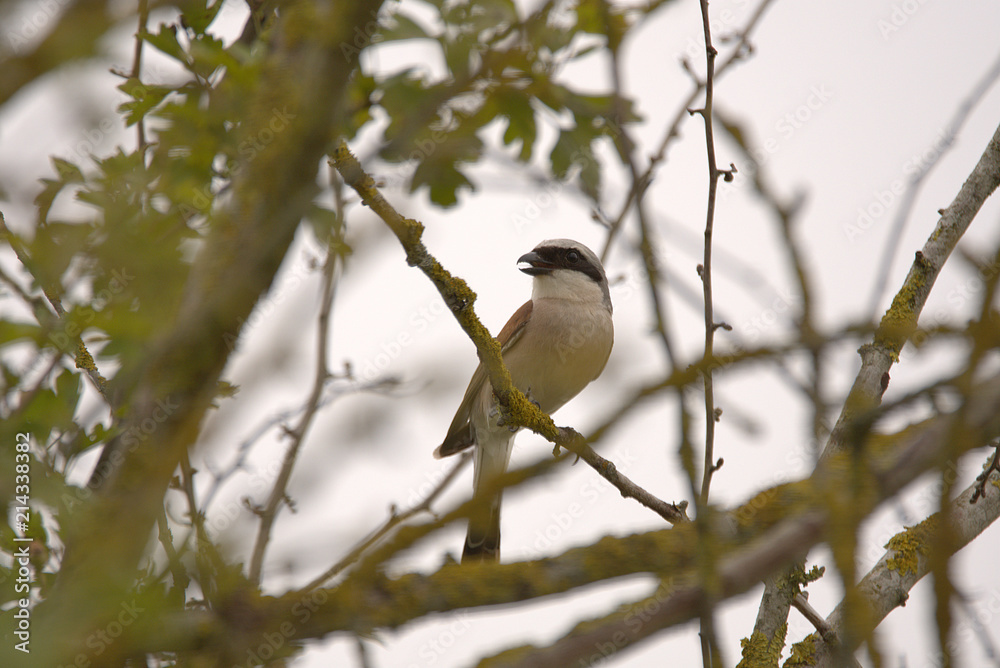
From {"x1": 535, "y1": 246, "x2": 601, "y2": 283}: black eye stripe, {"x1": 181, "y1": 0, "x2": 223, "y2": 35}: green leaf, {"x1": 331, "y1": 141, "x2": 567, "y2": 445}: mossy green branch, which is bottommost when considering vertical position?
{"x1": 331, "y1": 141, "x2": 567, "y2": 445}: mossy green branch

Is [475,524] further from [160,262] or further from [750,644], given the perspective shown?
[750,644]

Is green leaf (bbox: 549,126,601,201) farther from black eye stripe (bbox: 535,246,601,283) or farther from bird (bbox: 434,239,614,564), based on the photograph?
black eye stripe (bbox: 535,246,601,283)

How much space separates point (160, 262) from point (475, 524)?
1008mm

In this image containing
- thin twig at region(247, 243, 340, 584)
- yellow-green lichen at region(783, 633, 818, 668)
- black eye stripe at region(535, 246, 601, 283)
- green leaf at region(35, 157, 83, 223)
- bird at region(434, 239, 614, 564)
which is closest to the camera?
green leaf at region(35, 157, 83, 223)

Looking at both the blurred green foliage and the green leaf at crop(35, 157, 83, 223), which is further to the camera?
the green leaf at crop(35, 157, 83, 223)

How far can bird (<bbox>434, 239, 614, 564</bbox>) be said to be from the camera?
5.88 m

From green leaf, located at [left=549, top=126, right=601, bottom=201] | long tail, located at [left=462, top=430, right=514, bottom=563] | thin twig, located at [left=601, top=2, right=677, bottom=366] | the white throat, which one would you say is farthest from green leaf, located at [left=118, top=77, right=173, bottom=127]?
the white throat

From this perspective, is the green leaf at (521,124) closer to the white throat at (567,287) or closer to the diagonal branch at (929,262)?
the diagonal branch at (929,262)

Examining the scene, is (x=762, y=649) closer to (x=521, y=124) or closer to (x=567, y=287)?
(x=521, y=124)

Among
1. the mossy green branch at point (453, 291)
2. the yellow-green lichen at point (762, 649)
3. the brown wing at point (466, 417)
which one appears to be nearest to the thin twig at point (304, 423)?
the mossy green branch at point (453, 291)

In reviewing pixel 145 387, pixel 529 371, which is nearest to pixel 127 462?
pixel 145 387

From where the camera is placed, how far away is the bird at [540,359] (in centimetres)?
588

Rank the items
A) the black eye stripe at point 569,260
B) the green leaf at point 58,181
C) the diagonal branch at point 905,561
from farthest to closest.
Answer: the black eye stripe at point 569,260 < the diagonal branch at point 905,561 < the green leaf at point 58,181

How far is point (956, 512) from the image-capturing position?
341cm
